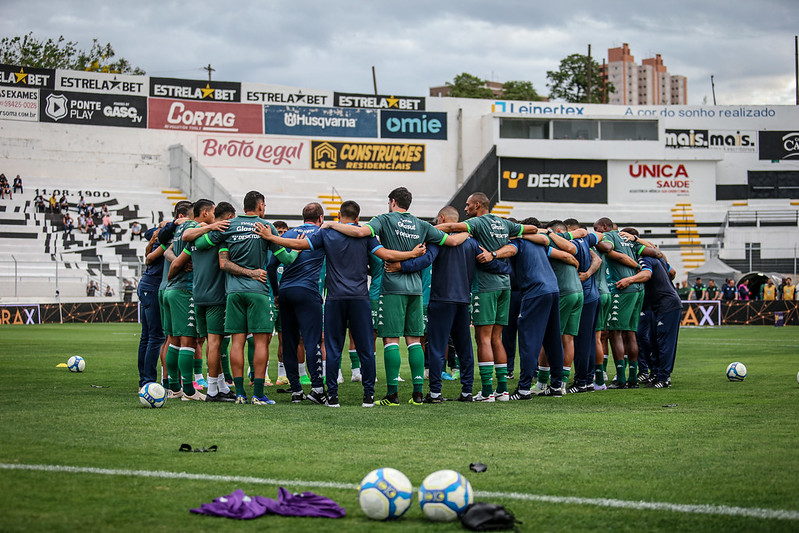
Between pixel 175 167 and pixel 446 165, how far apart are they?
639 inches

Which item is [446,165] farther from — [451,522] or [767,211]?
[451,522]

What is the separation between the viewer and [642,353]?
1316 cm

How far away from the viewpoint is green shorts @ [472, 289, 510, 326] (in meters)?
10.3

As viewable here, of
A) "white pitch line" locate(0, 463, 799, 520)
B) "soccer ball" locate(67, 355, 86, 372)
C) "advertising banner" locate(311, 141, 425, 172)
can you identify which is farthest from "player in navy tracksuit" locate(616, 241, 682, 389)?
"advertising banner" locate(311, 141, 425, 172)

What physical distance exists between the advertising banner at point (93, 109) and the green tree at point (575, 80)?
44.2 m

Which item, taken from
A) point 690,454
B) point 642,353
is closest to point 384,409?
point 690,454

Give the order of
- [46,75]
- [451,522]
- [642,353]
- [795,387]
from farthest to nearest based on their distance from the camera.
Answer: [46,75]
[642,353]
[795,387]
[451,522]

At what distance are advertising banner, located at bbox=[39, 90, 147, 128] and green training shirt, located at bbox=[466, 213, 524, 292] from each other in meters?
41.9

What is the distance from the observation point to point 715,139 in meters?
55.7

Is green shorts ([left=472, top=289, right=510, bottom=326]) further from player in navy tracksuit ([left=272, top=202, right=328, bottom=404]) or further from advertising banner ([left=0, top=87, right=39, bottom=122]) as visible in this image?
advertising banner ([left=0, top=87, right=39, bottom=122])

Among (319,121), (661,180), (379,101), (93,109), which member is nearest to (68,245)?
(93,109)

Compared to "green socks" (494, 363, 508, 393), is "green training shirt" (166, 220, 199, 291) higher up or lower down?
higher up

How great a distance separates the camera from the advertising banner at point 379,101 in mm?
50844

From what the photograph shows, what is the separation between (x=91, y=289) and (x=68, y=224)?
6.26 meters
